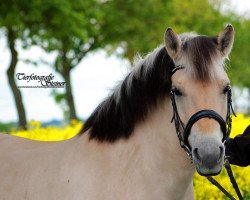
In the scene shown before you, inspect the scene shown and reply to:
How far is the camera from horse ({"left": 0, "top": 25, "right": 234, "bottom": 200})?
3436mm

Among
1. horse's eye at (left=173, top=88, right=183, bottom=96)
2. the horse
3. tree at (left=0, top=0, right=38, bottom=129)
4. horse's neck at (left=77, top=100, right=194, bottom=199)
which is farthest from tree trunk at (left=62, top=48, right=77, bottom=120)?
horse's eye at (left=173, top=88, right=183, bottom=96)

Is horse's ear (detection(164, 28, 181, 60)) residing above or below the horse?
above

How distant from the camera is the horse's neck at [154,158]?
3717 millimetres

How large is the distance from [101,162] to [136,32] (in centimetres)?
2509

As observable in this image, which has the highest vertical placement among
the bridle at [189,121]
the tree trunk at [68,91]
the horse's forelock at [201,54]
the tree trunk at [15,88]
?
the horse's forelock at [201,54]

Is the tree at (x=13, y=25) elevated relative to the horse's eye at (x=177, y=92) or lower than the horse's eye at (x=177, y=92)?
lower

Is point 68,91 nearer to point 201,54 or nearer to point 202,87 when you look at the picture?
point 201,54

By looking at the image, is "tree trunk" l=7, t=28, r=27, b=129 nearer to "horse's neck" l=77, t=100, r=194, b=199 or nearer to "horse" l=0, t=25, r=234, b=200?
"horse" l=0, t=25, r=234, b=200

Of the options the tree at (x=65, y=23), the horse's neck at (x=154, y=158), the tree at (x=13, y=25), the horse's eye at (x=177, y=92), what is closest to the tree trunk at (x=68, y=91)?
the tree at (x=65, y=23)

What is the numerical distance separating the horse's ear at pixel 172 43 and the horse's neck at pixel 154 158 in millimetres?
359

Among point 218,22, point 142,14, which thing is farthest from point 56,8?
point 218,22

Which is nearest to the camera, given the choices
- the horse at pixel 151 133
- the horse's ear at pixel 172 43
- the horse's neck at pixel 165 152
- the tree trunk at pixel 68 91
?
the horse at pixel 151 133

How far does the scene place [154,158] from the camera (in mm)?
3762

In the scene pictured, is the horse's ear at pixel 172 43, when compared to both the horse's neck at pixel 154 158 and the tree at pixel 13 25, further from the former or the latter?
the tree at pixel 13 25
